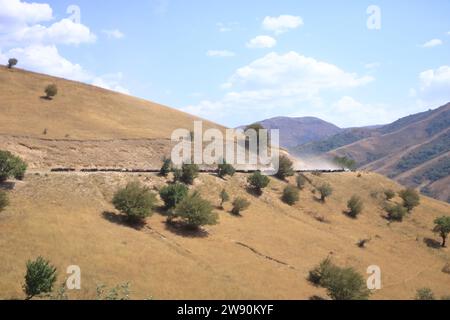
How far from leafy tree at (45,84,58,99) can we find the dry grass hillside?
29776 mm

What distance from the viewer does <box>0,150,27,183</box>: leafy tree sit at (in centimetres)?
2991

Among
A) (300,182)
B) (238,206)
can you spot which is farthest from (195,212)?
(300,182)

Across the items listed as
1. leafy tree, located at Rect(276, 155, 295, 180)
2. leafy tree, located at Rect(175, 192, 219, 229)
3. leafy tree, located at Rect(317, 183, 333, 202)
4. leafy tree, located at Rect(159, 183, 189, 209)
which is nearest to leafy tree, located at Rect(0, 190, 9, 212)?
leafy tree, located at Rect(175, 192, 219, 229)

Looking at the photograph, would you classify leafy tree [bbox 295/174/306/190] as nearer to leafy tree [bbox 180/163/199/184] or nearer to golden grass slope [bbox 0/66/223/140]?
leafy tree [bbox 180/163/199/184]

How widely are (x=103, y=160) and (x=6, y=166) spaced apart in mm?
14277

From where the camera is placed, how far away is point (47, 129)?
46.8 m

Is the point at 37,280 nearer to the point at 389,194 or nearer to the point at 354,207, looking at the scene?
the point at 354,207

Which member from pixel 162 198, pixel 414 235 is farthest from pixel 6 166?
pixel 414 235

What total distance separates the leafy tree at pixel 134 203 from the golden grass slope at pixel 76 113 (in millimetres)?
18518

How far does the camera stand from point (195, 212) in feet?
104

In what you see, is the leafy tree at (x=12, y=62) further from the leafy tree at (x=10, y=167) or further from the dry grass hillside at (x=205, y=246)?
the leafy tree at (x=10, y=167)

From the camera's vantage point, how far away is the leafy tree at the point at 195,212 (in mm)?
31656

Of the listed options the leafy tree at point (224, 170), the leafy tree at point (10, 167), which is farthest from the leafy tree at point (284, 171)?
Answer: the leafy tree at point (10, 167)

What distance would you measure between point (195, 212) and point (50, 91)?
38973mm
